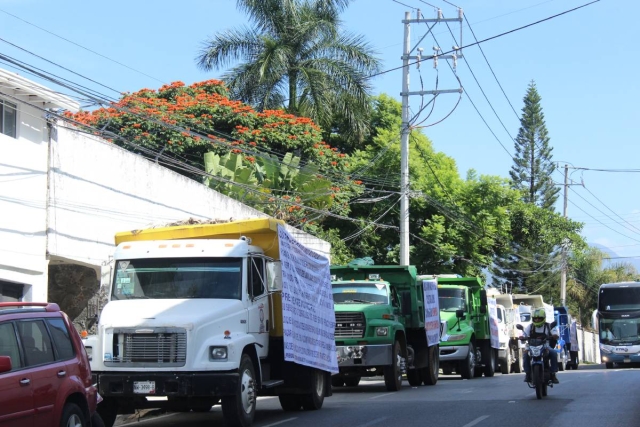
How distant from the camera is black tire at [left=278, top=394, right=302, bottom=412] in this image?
1686 cm

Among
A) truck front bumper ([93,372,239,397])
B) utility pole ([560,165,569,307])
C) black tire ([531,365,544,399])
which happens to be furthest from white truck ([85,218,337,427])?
utility pole ([560,165,569,307])

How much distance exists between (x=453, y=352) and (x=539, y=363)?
30.0ft

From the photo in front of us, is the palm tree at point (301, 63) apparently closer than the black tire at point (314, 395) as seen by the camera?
No

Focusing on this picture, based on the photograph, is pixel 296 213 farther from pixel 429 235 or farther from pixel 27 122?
pixel 27 122

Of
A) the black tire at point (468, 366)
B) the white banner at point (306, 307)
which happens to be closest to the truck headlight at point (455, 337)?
the black tire at point (468, 366)

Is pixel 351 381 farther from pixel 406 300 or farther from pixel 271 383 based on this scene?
pixel 271 383

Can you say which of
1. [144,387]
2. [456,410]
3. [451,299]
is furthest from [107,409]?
[451,299]

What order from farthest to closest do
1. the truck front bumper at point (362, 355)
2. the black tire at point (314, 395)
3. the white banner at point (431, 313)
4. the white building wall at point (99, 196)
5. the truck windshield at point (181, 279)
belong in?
the white banner at point (431, 313) → the truck front bumper at point (362, 355) → the white building wall at point (99, 196) → the black tire at point (314, 395) → the truck windshield at point (181, 279)

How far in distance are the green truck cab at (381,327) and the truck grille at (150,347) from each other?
8.33 meters

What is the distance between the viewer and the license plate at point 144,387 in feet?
42.5

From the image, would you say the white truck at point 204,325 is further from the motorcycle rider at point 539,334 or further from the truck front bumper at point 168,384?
the motorcycle rider at point 539,334

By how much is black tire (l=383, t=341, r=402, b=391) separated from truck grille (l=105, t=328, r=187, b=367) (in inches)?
360

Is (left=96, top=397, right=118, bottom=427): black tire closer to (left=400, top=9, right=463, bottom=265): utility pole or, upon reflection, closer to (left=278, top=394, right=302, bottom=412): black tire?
(left=278, top=394, right=302, bottom=412): black tire

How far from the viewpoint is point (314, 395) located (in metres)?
16.6
